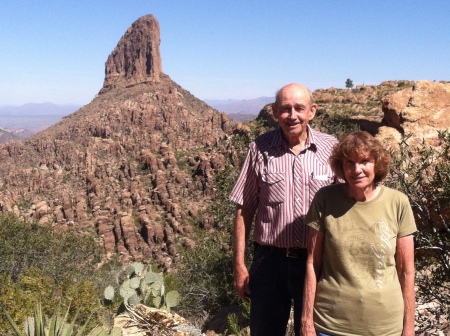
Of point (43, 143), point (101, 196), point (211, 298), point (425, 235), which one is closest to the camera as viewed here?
point (425, 235)

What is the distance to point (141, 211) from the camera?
48219mm

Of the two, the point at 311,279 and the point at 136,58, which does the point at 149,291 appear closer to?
the point at 311,279

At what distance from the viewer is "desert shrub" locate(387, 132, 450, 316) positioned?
14.1 feet

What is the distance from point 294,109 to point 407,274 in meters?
1.10

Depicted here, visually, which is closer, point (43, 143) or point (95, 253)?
point (95, 253)

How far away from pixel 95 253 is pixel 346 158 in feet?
88.2

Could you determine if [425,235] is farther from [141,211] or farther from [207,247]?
[141,211]

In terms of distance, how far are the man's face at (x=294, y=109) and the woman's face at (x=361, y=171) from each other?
49cm

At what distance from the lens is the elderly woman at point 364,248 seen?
204 cm

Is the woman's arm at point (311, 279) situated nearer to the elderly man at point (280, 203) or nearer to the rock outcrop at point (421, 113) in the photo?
the elderly man at point (280, 203)

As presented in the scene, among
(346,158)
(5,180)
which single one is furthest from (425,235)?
(5,180)

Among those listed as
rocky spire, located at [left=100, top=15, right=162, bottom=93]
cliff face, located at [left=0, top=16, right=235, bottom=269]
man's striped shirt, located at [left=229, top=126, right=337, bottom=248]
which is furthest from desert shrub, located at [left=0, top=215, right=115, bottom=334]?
rocky spire, located at [left=100, top=15, right=162, bottom=93]

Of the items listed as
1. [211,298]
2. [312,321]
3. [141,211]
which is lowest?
[141,211]

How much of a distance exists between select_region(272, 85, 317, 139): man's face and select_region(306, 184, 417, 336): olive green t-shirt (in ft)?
1.90
